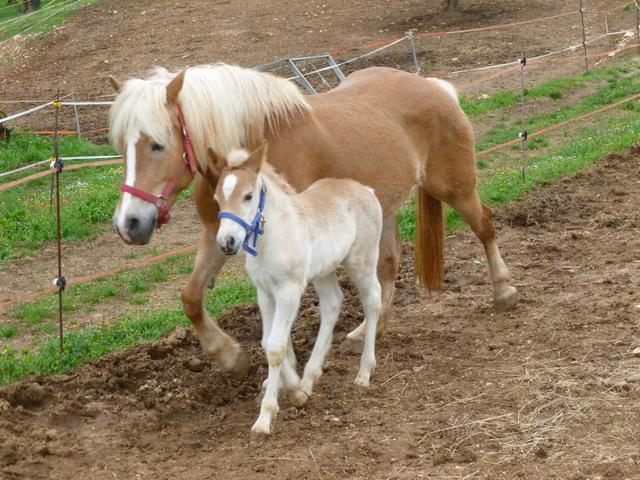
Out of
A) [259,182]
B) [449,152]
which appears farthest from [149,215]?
[449,152]

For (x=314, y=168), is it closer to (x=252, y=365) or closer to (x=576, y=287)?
(x=252, y=365)

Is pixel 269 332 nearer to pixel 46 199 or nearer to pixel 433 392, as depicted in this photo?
pixel 433 392

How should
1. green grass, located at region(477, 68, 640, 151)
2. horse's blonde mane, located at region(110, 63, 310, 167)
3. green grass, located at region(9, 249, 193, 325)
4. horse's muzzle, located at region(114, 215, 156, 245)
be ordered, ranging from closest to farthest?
horse's muzzle, located at region(114, 215, 156, 245)
horse's blonde mane, located at region(110, 63, 310, 167)
green grass, located at region(9, 249, 193, 325)
green grass, located at region(477, 68, 640, 151)

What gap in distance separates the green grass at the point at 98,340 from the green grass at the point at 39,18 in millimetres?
17815

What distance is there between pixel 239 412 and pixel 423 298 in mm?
2519

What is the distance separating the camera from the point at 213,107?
5367 mm

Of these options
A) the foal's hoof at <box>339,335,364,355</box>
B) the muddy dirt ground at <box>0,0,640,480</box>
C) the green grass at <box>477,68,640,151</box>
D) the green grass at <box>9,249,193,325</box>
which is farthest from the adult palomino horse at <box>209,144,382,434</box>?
the green grass at <box>477,68,640,151</box>

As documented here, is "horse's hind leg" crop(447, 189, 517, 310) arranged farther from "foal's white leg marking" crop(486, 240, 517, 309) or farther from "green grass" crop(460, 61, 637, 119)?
"green grass" crop(460, 61, 637, 119)

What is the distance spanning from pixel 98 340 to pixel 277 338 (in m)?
2.27

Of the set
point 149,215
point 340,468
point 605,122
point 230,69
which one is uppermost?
point 230,69

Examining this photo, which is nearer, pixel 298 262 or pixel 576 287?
pixel 298 262

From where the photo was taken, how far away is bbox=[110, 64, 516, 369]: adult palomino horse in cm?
515

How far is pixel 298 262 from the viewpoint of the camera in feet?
16.6

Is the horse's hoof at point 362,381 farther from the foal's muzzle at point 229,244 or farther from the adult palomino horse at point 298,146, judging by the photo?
the foal's muzzle at point 229,244
